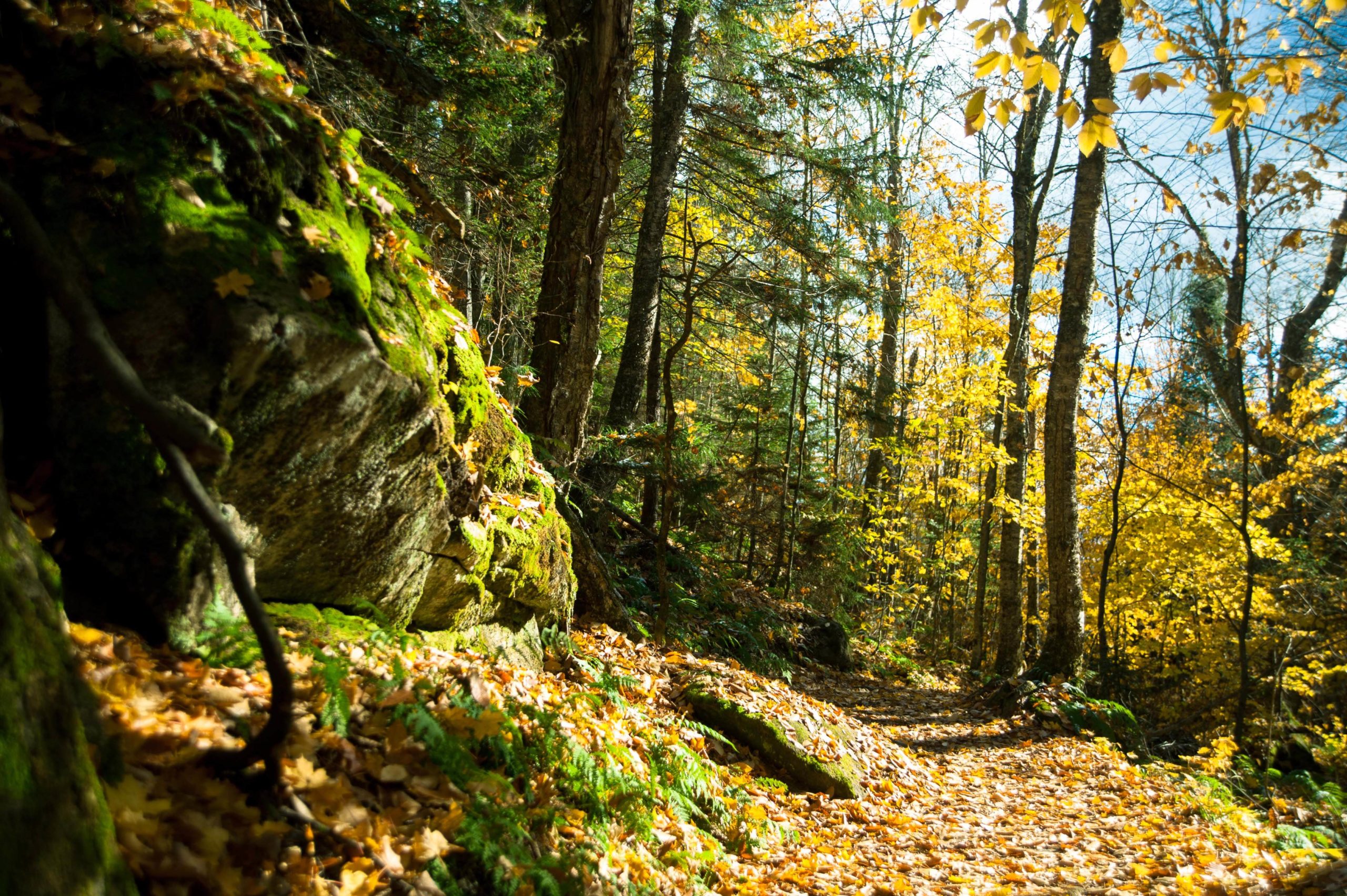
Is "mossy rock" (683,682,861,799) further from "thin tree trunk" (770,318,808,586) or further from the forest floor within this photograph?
"thin tree trunk" (770,318,808,586)

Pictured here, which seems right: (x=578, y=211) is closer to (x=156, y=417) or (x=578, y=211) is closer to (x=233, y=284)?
(x=233, y=284)

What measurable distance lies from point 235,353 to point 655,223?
28.8 feet

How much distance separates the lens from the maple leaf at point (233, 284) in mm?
2512

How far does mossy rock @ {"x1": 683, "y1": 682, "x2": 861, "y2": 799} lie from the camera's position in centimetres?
546

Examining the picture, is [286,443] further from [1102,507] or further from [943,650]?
[943,650]

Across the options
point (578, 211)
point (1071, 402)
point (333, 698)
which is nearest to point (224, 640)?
point (333, 698)

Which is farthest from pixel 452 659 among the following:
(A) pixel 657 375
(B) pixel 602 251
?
(A) pixel 657 375

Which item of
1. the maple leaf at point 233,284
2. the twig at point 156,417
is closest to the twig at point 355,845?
the twig at point 156,417

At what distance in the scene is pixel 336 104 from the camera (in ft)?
15.3

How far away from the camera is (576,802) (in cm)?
333

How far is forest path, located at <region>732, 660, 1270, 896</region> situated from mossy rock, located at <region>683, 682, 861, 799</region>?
0.16 m

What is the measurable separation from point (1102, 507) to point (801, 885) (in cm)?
1138

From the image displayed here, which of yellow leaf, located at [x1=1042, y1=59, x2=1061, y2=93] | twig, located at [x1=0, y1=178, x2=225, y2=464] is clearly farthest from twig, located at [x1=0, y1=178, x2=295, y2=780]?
yellow leaf, located at [x1=1042, y1=59, x2=1061, y2=93]

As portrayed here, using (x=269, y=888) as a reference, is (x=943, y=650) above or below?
below
